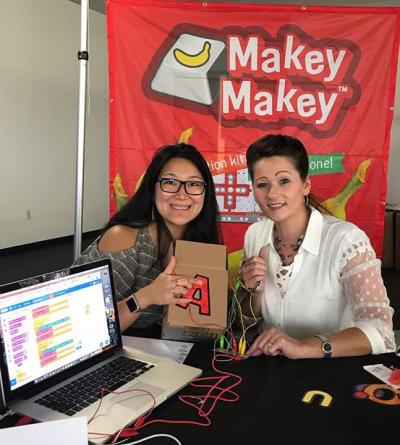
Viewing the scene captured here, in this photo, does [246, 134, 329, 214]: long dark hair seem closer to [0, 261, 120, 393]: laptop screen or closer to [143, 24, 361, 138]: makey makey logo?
[0, 261, 120, 393]: laptop screen

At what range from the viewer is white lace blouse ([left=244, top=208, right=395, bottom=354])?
56.2 inches

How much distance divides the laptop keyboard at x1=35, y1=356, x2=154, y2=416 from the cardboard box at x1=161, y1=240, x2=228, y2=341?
19cm

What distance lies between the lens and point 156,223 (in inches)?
68.0

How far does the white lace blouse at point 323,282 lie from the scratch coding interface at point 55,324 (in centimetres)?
65

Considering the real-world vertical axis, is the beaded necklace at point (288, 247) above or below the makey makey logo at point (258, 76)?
below

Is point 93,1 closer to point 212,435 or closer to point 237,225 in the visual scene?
point 237,225

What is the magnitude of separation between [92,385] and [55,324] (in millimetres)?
181

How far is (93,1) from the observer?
5.72 metres

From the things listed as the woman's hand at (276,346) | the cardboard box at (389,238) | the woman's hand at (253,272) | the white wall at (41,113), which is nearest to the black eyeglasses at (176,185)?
the woman's hand at (253,272)

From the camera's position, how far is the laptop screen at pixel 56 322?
0.95m

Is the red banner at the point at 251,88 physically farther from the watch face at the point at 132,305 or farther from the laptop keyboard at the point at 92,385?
the laptop keyboard at the point at 92,385

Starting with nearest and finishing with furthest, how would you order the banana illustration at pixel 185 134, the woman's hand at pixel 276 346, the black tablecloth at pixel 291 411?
the black tablecloth at pixel 291 411 → the woman's hand at pixel 276 346 → the banana illustration at pixel 185 134

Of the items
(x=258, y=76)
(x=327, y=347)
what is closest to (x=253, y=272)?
(x=327, y=347)

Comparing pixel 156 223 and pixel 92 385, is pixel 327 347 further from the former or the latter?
pixel 156 223
